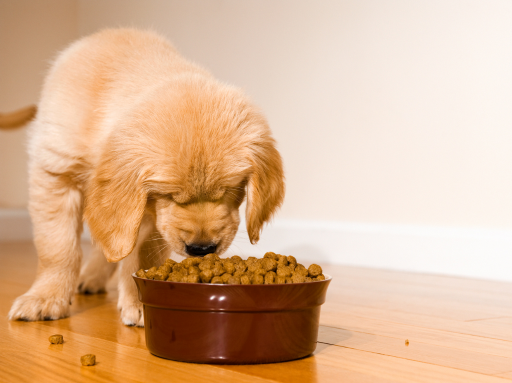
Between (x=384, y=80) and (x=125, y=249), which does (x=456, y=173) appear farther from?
(x=125, y=249)

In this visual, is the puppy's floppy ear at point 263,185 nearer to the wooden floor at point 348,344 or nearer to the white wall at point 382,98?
the wooden floor at point 348,344

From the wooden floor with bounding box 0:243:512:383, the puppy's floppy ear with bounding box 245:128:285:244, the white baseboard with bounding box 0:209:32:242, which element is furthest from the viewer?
the white baseboard with bounding box 0:209:32:242

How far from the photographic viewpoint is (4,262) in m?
4.17

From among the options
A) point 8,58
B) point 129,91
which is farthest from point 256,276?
point 8,58

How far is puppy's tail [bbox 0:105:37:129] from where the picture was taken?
347 cm

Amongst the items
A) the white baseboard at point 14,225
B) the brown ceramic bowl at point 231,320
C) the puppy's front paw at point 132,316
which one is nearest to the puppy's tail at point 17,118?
the puppy's front paw at point 132,316

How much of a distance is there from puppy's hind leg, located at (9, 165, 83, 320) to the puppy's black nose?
695 millimetres

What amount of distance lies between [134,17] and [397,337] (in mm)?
4698

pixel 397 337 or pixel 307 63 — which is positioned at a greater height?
pixel 307 63

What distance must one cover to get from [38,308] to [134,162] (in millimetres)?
737

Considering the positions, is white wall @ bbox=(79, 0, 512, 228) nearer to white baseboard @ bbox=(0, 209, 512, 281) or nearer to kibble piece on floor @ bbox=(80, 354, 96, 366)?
white baseboard @ bbox=(0, 209, 512, 281)

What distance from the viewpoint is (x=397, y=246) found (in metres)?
3.82

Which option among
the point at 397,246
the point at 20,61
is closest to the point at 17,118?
the point at 397,246

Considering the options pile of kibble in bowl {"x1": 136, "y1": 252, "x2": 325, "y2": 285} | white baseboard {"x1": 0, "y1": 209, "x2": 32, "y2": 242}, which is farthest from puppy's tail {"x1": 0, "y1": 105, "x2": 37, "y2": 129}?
white baseboard {"x1": 0, "y1": 209, "x2": 32, "y2": 242}
